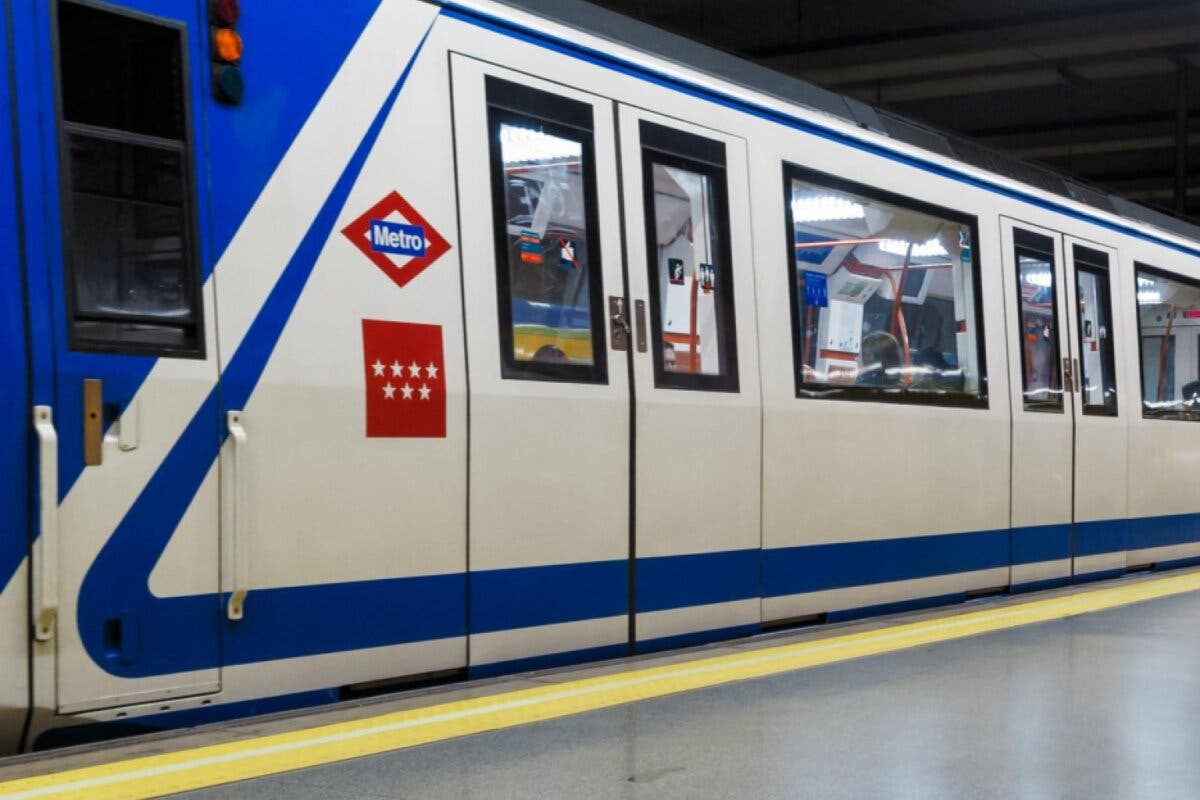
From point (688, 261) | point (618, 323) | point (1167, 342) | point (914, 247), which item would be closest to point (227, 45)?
point (618, 323)

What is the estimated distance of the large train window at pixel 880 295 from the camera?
6.95 metres

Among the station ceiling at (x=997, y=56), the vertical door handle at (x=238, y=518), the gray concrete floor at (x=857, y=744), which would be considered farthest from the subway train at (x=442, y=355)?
the station ceiling at (x=997, y=56)

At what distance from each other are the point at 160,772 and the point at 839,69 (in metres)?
17.2

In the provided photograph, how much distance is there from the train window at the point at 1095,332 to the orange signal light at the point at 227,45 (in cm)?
658

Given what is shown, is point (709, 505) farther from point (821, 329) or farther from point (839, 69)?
point (839, 69)

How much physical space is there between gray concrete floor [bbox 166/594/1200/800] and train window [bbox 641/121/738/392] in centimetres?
141

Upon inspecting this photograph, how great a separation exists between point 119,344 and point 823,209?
157 inches

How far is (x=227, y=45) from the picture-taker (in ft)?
14.4

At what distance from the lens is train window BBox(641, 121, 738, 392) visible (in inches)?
236

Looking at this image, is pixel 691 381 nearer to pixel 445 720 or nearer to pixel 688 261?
pixel 688 261

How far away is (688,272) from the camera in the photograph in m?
6.21

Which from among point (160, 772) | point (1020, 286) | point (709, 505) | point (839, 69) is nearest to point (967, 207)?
point (1020, 286)

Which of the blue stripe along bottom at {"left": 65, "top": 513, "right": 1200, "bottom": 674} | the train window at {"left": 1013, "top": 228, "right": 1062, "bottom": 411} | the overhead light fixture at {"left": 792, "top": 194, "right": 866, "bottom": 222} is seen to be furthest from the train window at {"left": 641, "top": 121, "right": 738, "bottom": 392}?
the train window at {"left": 1013, "top": 228, "right": 1062, "bottom": 411}

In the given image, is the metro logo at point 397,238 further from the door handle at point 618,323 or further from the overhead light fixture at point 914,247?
the overhead light fixture at point 914,247
